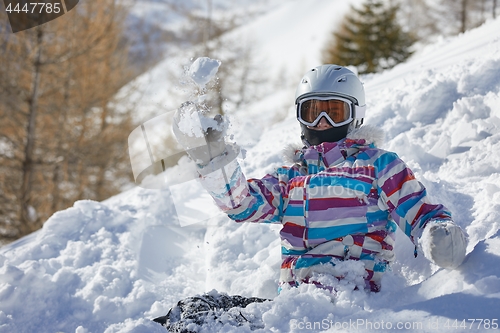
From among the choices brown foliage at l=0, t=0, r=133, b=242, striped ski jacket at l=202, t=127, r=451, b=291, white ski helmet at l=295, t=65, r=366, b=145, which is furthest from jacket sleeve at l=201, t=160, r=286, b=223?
brown foliage at l=0, t=0, r=133, b=242

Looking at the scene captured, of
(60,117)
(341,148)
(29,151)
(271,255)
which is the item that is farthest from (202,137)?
(60,117)

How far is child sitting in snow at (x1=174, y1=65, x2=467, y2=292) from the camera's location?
1.98m

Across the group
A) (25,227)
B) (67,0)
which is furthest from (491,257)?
(67,0)

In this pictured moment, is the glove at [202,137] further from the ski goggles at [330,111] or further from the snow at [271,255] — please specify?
the ski goggles at [330,111]

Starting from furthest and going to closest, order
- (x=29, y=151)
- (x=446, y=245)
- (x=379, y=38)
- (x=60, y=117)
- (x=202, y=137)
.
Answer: (x=379, y=38) < (x=60, y=117) < (x=29, y=151) < (x=202, y=137) < (x=446, y=245)

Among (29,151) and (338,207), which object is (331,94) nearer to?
(338,207)

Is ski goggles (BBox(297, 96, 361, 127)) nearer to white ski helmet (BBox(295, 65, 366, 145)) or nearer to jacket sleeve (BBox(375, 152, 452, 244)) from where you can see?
white ski helmet (BBox(295, 65, 366, 145))

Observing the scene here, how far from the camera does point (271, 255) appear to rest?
285 cm

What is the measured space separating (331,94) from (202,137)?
926 mm

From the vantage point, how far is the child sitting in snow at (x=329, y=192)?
1979 mm

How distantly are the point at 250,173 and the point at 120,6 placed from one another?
34.4 ft

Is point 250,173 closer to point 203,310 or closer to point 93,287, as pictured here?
point 93,287

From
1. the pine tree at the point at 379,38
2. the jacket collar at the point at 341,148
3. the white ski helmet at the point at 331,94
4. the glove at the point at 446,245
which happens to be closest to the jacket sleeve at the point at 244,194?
the jacket collar at the point at 341,148

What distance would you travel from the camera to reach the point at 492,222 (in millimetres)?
2213
